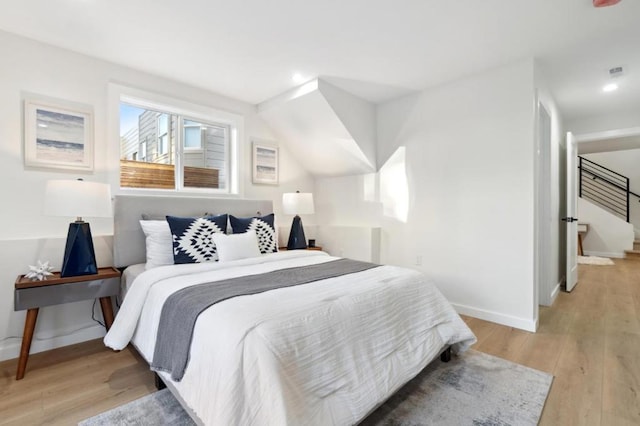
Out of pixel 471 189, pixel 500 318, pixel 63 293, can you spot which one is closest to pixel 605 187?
pixel 471 189

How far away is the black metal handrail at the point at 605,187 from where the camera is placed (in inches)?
292

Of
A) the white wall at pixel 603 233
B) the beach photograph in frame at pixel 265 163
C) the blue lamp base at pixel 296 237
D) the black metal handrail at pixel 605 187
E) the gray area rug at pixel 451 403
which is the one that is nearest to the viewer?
the gray area rug at pixel 451 403

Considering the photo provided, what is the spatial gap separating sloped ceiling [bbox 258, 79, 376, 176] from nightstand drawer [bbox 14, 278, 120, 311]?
8.24ft

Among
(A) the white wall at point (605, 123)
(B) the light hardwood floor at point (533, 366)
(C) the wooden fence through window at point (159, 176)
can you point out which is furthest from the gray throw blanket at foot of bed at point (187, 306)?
(A) the white wall at point (605, 123)

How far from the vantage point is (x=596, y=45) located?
2.49m

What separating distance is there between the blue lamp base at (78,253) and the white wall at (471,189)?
10.1 ft

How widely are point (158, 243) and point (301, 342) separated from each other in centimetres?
180

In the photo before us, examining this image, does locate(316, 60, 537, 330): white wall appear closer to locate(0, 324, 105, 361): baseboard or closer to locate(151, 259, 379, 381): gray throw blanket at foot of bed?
locate(151, 259, 379, 381): gray throw blanket at foot of bed

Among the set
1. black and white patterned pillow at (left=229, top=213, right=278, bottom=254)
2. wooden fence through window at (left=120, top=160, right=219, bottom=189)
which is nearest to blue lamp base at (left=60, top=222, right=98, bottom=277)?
wooden fence through window at (left=120, top=160, right=219, bottom=189)

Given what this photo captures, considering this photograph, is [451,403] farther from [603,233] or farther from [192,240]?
[603,233]

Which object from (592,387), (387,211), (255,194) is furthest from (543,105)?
(255,194)

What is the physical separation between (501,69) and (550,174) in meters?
1.40

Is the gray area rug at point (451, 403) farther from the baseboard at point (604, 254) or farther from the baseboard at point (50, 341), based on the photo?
the baseboard at point (604, 254)

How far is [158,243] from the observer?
2.54m
